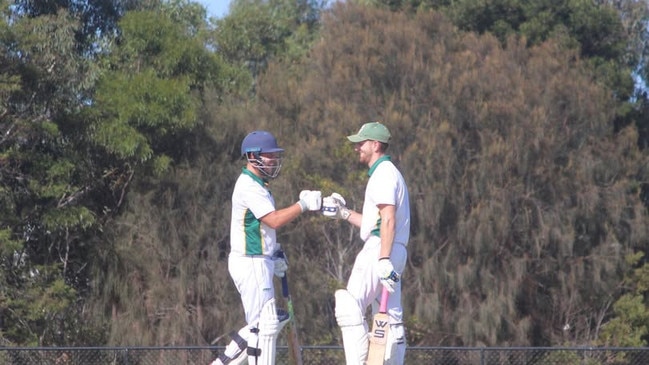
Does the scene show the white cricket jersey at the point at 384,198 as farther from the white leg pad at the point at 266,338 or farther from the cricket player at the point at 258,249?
the white leg pad at the point at 266,338

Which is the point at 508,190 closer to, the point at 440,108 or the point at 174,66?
the point at 440,108

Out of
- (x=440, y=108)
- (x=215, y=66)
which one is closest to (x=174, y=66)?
(x=215, y=66)

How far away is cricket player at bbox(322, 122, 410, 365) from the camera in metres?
8.49

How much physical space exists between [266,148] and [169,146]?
1557 cm

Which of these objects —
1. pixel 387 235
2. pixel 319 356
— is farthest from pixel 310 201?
pixel 319 356

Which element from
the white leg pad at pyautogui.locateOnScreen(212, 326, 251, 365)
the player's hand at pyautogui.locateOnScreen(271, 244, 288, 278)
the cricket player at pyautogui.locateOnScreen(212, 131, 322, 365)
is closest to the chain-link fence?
the white leg pad at pyautogui.locateOnScreen(212, 326, 251, 365)

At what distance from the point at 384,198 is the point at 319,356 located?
7960 mm

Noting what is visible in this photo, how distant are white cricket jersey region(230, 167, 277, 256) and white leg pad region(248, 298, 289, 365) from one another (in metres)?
0.47

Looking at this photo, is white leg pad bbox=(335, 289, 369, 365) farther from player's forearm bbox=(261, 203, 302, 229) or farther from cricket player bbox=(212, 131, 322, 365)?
player's forearm bbox=(261, 203, 302, 229)

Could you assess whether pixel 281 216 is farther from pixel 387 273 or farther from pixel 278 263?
pixel 387 273

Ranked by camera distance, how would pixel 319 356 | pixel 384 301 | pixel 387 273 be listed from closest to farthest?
1. pixel 387 273
2. pixel 384 301
3. pixel 319 356

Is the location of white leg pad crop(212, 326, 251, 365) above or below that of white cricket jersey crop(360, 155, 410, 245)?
below

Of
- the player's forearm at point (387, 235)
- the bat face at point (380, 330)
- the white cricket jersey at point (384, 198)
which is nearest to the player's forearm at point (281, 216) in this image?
the white cricket jersey at point (384, 198)

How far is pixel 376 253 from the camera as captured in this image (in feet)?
28.5
